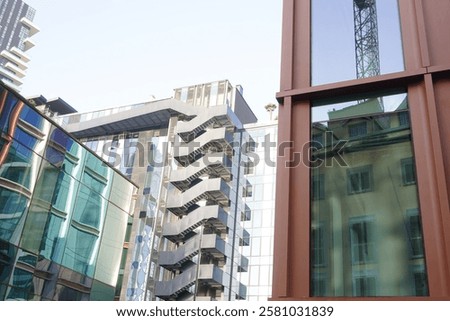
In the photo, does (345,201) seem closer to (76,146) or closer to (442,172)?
(442,172)

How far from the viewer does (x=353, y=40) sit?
37.7 feet

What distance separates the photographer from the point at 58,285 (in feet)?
81.2

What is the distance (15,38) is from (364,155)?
181651 mm

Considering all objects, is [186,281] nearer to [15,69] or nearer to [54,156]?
[54,156]

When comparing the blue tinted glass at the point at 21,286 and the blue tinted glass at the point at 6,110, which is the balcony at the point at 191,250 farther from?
the blue tinted glass at the point at 6,110

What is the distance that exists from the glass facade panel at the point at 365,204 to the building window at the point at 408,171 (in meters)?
0.02

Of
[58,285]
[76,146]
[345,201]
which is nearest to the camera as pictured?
[345,201]

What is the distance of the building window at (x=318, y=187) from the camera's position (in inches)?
375

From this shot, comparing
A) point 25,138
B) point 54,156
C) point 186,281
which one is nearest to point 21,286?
point 54,156

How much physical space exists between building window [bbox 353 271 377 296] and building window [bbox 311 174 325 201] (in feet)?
5.60

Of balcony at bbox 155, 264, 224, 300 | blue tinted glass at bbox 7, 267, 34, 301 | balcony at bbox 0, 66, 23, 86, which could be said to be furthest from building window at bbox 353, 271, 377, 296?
balcony at bbox 0, 66, 23, 86

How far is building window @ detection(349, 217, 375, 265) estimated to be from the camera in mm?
8570
